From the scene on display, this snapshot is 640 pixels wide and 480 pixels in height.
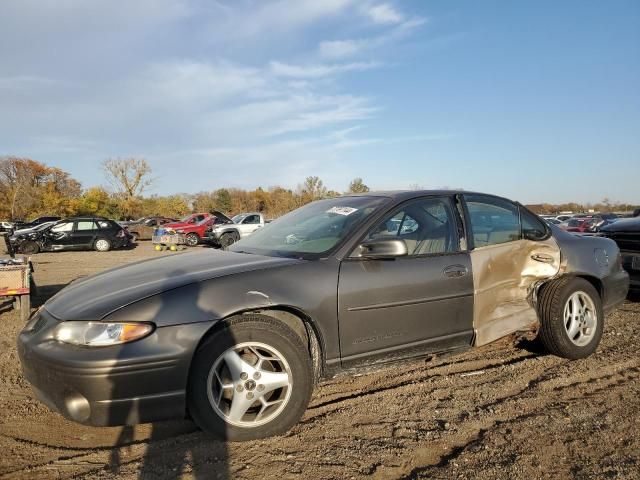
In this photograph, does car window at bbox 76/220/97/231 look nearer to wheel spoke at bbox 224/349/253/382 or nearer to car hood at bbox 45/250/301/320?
car hood at bbox 45/250/301/320

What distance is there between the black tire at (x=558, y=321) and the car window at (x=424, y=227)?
102 cm

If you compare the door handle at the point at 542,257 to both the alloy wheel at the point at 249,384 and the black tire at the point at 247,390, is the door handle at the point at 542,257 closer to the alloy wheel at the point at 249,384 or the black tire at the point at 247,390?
the black tire at the point at 247,390

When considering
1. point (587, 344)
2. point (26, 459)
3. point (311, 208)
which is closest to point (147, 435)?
point (26, 459)

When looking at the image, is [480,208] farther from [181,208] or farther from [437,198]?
[181,208]

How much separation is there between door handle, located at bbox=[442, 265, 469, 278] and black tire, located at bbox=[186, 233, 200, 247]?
20.4m

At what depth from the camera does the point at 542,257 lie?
3951 mm

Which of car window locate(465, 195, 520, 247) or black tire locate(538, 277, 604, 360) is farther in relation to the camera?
black tire locate(538, 277, 604, 360)

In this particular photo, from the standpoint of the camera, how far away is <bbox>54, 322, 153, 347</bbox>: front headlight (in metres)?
2.40

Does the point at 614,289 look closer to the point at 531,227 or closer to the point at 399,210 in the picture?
the point at 531,227

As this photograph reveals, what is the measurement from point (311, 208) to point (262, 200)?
207 ft

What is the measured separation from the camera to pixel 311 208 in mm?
4066

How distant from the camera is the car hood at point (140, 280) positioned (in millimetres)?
2570

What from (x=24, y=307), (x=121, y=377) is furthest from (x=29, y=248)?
(x=121, y=377)

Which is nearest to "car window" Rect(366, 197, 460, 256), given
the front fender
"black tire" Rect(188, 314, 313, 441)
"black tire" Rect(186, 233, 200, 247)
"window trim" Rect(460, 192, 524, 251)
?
"window trim" Rect(460, 192, 524, 251)
